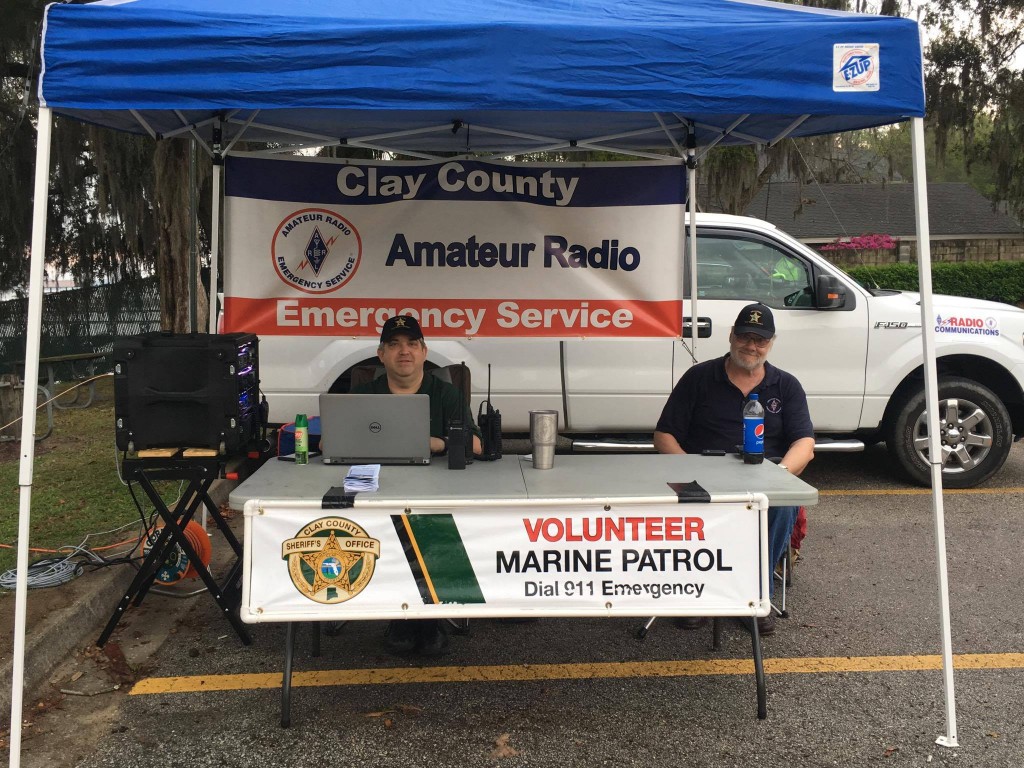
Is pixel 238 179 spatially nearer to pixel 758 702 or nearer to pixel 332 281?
pixel 332 281

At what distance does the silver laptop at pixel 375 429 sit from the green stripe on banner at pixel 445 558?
22.7 inches

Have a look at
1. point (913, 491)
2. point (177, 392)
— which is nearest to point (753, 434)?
point (177, 392)

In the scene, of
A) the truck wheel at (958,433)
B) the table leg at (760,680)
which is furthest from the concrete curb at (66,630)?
the truck wheel at (958,433)

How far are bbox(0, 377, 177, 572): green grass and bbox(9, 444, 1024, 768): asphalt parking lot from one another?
1127mm

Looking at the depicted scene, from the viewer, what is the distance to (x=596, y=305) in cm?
513

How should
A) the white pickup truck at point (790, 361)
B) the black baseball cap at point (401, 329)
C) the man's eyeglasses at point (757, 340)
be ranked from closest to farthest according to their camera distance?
the black baseball cap at point (401, 329), the man's eyeglasses at point (757, 340), the white pickup truck at point (790, 361)

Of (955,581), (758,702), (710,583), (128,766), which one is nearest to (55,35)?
(128,766)

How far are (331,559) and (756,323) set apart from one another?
2.33 meters

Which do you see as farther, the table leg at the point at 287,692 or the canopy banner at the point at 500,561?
the table leg at the point at 287,692

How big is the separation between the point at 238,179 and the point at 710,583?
3482mm

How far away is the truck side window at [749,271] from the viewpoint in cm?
651

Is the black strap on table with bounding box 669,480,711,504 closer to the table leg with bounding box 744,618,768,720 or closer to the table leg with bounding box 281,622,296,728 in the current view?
the table leg with bounding box 744,618,768,720

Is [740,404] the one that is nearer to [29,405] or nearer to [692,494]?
[692,494]

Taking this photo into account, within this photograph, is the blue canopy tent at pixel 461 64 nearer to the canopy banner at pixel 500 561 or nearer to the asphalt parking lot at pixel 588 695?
the asphalt parking lot at pixel 588 695
